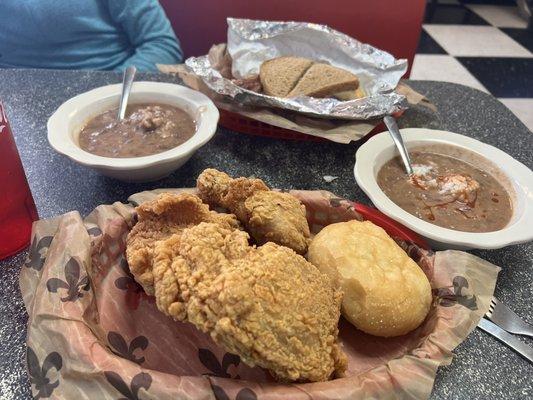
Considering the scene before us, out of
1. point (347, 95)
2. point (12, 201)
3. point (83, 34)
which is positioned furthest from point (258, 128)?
point (83, 34)

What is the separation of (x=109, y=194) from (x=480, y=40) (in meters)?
3.26

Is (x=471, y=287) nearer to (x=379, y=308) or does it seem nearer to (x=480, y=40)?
(x=379, y=308)

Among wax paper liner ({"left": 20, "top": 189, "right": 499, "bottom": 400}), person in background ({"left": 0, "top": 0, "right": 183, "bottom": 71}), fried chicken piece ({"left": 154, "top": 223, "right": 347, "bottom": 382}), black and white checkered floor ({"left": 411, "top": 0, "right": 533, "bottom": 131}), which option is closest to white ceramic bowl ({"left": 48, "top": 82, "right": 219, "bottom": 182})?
wax paper liner ({"left": 20, "top": 189, "right": 499, "bottom": 400})

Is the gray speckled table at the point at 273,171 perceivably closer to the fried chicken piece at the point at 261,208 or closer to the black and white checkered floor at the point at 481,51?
the fried chicken piece at the point at 261,208

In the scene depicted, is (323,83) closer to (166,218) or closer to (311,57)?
(311,57)

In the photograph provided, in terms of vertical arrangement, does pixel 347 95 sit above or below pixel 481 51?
above

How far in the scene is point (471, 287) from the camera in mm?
674

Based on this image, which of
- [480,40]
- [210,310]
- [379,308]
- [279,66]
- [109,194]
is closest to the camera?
[210,310]

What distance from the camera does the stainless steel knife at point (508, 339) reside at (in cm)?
68

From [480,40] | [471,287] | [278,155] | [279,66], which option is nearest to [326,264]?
[471,287]

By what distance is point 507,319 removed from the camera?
73cm

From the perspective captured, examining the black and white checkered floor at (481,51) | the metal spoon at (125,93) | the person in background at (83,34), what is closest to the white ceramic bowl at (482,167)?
the metal spoon at (125,93)

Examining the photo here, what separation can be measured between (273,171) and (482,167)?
46cm

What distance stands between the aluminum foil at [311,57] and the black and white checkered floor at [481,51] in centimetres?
151
